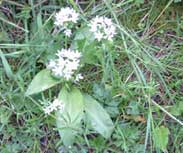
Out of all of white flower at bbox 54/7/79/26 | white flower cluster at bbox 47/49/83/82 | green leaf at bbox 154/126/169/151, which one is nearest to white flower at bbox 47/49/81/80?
white flower cluster at bbox 47/49/83/82

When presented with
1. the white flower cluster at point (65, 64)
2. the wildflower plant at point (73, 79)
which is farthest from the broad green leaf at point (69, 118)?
the white flower cluster at point (65, 64)

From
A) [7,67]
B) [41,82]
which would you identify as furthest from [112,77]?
[7,67]

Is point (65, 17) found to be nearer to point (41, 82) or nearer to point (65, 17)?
point (65, 17)

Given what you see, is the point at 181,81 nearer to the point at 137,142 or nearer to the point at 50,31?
the point at 137,142

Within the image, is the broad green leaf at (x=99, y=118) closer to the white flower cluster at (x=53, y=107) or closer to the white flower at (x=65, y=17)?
the white flower cluster at (x=53, y=107)

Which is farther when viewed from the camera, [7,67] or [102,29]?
[7,67]

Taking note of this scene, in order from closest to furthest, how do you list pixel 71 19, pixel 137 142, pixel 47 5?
pixel 71 19, pixel 137 142, pixel 47 5

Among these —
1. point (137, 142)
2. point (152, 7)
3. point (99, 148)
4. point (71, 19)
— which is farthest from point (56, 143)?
point (152, 7)

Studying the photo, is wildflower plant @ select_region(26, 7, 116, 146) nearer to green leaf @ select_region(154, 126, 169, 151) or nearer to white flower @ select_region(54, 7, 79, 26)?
white flower @ select_region(54, 7, 79, 26)
